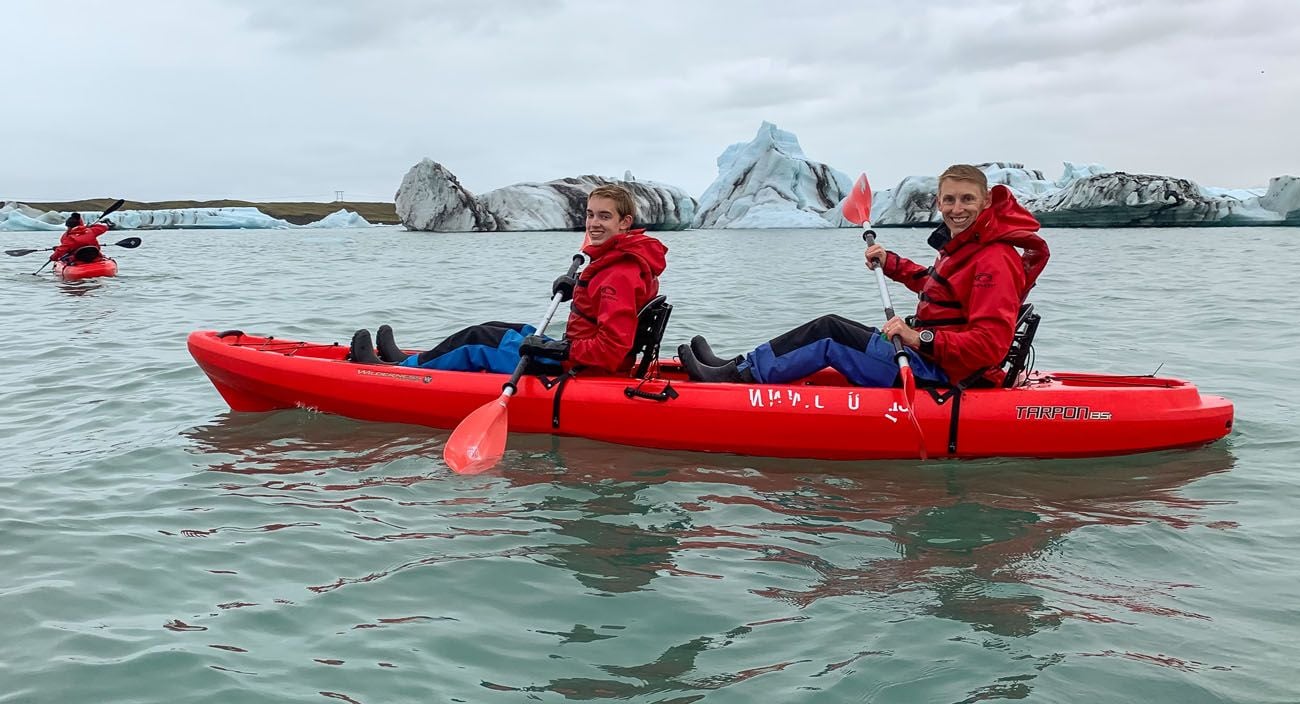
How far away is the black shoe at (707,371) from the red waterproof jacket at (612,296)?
1.46 feet

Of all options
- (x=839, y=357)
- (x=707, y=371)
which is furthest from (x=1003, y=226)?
(x=707, y=371)

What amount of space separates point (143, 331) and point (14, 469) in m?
7.05

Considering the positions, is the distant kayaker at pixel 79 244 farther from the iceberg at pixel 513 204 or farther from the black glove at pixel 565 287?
the iceberg at pixel 513 204

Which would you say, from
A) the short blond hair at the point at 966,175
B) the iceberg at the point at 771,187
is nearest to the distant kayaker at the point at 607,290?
the short blond hair at the point at 966,175

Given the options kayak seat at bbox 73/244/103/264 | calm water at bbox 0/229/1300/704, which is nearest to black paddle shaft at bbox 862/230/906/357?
calm water at bbox 0/229/1300/704

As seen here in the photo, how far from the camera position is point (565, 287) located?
6.64 meters

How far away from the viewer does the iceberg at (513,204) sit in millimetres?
59781

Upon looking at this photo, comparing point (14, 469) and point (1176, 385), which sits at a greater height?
point (1176, 385)

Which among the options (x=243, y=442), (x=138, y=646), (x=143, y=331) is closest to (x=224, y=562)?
(x=138, y=646)

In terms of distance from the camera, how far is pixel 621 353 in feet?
21.1

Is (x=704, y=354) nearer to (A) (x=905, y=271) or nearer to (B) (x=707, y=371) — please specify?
(B) (x=707, y=371)

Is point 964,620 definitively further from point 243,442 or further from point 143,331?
point 143,331

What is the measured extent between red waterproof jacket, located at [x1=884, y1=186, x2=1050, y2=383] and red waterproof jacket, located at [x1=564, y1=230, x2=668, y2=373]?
1.78m

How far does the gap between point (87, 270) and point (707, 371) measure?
17485mm
